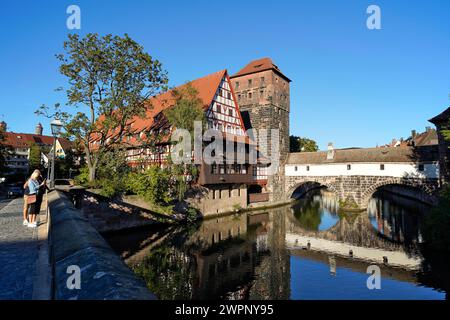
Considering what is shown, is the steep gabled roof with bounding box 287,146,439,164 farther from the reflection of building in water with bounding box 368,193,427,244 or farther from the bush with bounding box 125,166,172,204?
the bush with bounding box 125,166,172,204

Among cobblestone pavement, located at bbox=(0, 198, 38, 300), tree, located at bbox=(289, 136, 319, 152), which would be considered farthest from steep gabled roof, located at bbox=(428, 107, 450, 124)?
tree, located at bbox=(289, 136, 319, 152)

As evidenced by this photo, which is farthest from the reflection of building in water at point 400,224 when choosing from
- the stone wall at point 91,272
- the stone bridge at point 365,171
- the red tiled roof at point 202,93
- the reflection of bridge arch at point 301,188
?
the stone wall at point 91,272

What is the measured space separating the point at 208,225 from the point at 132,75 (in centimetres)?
1325

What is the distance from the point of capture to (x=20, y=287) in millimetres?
4047

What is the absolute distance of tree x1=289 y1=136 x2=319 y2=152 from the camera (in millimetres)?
59844

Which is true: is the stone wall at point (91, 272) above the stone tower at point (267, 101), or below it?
below

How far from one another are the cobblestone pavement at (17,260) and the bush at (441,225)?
17.3m

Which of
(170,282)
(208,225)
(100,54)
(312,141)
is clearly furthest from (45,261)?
(312,141)

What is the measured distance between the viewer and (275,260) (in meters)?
14.8

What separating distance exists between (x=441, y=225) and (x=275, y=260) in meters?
8.97

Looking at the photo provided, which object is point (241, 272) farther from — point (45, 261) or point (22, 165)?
point (22, 165)

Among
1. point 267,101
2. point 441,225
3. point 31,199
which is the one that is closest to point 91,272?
point 31,199

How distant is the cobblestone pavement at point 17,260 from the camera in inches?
155

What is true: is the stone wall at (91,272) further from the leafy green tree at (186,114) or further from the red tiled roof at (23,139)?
the red tiled roof at (23,139)
